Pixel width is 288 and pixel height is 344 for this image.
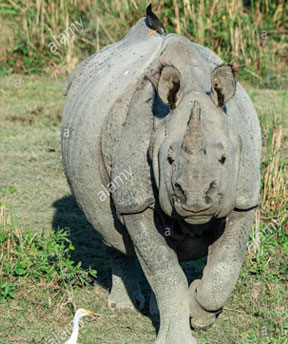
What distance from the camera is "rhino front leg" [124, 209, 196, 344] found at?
3793 millimetres

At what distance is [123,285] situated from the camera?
4.90 m

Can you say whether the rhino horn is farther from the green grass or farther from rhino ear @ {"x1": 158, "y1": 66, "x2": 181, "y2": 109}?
the green grass

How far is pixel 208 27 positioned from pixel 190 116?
7.38m

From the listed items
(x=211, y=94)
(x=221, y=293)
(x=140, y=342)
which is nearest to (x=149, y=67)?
(x=211, y=94)

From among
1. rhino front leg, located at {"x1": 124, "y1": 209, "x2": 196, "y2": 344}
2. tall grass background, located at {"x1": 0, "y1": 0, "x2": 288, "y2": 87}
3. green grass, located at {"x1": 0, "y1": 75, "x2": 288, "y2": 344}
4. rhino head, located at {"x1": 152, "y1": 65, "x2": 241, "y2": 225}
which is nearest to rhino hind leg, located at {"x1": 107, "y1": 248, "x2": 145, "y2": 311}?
green grass, located at {"x1": 0, "y1": 75, "x2": 288, "y2": 344}

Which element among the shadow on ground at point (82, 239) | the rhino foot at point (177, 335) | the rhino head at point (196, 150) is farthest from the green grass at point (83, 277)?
the rhino head at point (196, 150)

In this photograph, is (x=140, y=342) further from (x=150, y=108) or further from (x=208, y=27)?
(x=208, y=27)

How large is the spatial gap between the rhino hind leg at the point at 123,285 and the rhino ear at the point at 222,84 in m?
1.79

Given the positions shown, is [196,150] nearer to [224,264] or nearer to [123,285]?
[224,264]

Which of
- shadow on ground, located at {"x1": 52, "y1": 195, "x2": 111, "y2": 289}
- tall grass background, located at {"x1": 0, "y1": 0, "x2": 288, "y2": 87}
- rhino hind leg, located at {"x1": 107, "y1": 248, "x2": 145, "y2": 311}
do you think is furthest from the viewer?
tall grass background, located at {"x1": 0, "y1": 0, "x2": 288, "y2": 87}

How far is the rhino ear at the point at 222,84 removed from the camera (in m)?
3.34

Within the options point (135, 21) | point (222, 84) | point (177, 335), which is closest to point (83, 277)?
point (177, 335)

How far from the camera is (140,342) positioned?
4305mm

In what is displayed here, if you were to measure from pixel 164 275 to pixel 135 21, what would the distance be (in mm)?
7557
